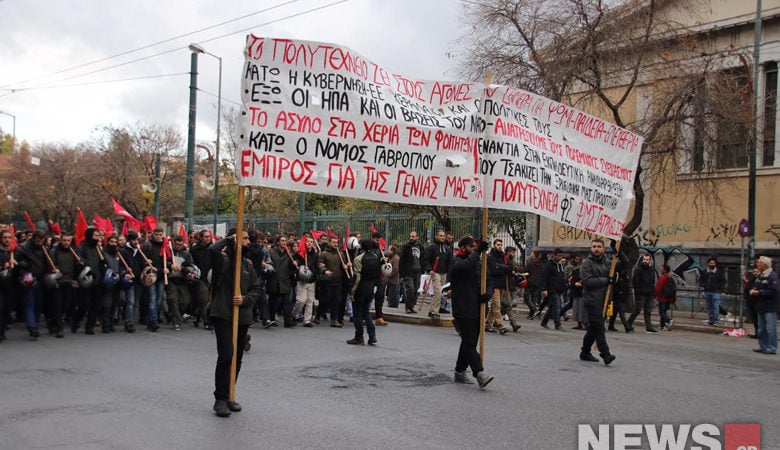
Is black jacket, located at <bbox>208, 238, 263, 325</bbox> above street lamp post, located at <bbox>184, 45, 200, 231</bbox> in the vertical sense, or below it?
below

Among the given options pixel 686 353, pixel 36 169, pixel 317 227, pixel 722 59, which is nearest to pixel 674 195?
pixel 722 59

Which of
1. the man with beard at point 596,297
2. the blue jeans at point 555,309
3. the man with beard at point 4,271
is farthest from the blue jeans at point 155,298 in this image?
the blue jeans at point 555,309

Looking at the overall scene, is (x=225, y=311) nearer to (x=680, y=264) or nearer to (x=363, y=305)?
(x=363, y=305)

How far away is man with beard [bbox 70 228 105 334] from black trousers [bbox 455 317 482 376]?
711 centimetres

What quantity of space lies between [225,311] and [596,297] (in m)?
6.14

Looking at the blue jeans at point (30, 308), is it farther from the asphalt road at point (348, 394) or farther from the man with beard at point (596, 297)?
the man with beard at point (596, 297)

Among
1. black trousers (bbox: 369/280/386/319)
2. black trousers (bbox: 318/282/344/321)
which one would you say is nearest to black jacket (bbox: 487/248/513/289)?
black trousers (bbox: 369/280/386/319)

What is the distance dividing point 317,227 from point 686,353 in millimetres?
19869

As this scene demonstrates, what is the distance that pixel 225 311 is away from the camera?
7141mm

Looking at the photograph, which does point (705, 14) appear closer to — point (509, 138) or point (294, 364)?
point (509, 138)

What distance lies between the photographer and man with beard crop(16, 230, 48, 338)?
1205 cm

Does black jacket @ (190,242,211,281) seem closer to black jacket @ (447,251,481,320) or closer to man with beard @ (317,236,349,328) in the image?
man with beard @ (317,236,349,328)

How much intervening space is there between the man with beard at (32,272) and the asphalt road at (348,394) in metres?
0.45

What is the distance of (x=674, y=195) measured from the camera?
2297cm
